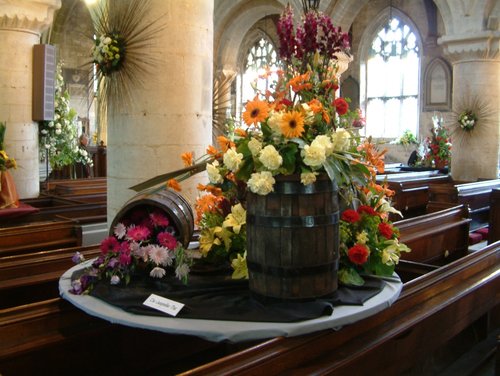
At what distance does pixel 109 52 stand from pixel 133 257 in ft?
5.63

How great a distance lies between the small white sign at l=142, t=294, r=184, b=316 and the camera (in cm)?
191

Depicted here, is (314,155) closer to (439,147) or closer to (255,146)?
(255,146)

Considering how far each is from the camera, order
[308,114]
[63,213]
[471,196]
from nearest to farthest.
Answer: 1. [308,114]
2. [63,213]
3. [471,196]

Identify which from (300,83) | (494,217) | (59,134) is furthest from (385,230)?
(59,134)

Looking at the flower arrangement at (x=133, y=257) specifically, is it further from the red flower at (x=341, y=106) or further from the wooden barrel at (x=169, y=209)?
the red flower at (x=341, y=106)

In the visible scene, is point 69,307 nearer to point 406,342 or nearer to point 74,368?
point 74,368

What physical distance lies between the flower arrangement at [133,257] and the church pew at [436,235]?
216 centimetres

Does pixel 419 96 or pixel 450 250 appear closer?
pixel 450 250

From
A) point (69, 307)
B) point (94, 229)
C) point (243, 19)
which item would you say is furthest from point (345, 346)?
point (243, 19)

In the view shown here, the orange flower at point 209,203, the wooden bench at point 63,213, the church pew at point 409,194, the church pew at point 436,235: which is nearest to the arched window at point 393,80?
the church pew at point 409,194

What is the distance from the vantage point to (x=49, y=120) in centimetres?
700

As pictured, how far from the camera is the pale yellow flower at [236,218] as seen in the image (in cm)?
232

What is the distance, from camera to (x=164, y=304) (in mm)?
1950

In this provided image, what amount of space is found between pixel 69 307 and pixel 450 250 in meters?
3.59
